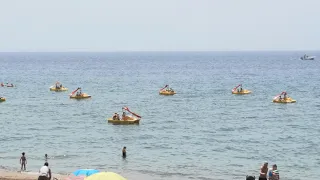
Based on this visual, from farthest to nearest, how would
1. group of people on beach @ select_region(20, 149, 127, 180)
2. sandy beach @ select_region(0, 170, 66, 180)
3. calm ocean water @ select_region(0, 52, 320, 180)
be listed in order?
calm ocean water @ select_region(0, 52, 320, 180)
sandy beach @ select_region(0, 170, 66, 180)
group of people on beach @ select_region(20, 149, 127, 180)

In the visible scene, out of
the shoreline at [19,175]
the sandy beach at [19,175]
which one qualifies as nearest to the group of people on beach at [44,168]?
the shoreline at [19,175]

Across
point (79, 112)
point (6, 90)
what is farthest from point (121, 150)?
point (6, 90)

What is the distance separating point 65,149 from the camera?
143 feet

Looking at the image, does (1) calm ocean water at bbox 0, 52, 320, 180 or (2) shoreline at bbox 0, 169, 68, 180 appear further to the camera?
(1) calm ocean water at bbox 0, 52, 320, 180

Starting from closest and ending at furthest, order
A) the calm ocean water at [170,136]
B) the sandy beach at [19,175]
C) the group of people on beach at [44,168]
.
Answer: the group of people on beach at [44,168], the sandy beach at [19,175], the calm ocean water at [170,136]

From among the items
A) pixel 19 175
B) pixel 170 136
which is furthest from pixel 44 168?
pixel 170 136

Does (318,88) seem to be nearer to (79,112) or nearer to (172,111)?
(172,111)

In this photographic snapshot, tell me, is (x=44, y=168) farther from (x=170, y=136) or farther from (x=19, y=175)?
(x=170, y=136)

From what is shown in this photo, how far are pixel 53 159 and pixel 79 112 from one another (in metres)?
28.0

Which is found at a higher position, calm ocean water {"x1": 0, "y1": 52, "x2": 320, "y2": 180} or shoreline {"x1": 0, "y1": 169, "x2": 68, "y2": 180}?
shoreline {"x1": 0, "y1": 169, "x2": 68, "y2": 180}

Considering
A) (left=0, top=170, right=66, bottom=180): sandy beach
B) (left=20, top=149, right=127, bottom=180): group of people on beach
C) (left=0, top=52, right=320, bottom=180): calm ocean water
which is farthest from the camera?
(left=0, top=52, right=320, bottom=180): calm ocean water

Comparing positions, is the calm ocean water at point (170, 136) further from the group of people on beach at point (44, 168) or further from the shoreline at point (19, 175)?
the shoreline at point (19, 175)

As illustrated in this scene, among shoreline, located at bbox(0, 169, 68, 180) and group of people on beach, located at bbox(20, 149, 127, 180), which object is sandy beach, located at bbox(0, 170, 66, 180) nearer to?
shoreline, located at bbox(0, 169, 68, 180)

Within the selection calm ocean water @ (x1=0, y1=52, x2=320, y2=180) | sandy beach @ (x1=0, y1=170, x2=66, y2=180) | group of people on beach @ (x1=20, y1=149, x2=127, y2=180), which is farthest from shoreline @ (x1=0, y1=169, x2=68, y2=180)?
calm ocean water @ (x1=0, y1=52, x2=320, y2=180)
